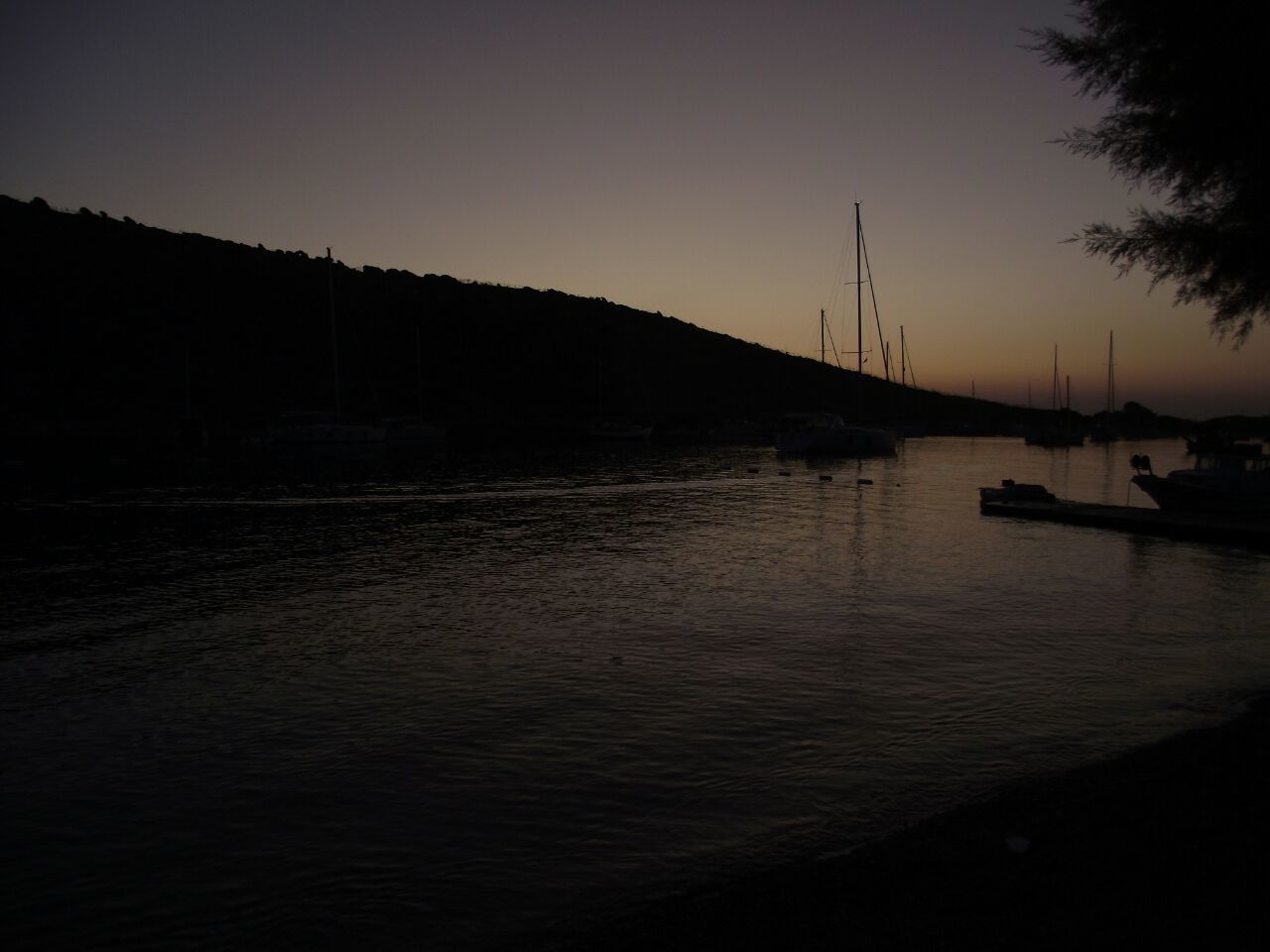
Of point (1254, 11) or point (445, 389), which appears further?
point (445, 389)

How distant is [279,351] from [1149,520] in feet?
388

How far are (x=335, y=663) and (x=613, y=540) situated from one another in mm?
13352

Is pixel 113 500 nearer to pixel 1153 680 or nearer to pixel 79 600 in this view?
pixel 79 600

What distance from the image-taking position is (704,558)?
21625 mm

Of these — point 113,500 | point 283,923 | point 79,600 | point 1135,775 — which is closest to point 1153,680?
point 1135,775

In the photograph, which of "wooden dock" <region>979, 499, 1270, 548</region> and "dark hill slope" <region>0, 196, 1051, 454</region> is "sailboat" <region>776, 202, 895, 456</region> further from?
"wooden dock" <region>979, 499, 1270, 548</region>

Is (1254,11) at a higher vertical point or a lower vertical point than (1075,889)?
higher

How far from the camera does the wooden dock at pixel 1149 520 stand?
24312mm

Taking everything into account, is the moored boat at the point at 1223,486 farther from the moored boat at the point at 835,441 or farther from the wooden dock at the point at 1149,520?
the moored boat at the point at 835,441

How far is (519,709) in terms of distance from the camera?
9.97 meters

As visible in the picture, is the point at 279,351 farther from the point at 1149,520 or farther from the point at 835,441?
the point at 1149,520

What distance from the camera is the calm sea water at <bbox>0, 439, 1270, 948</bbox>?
619 cm

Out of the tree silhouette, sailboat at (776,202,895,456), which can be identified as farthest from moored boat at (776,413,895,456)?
the tree silhouette

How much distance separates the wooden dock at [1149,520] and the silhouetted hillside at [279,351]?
43.4m
